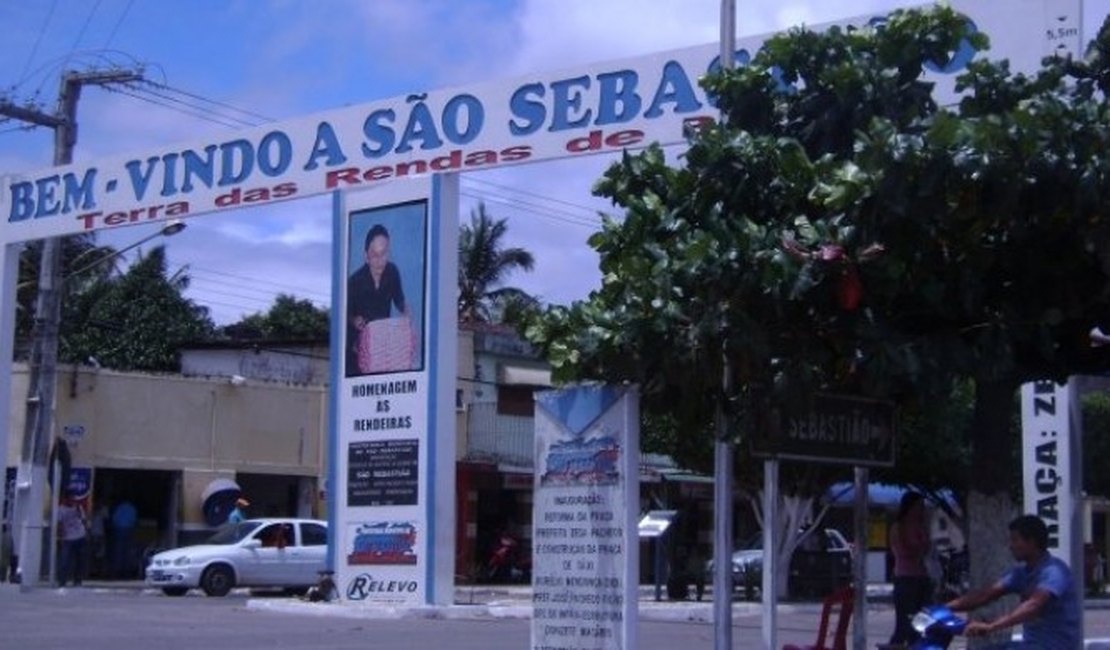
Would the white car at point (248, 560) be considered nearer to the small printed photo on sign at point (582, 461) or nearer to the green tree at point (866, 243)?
the small printed photo on sign at point (582, 461)

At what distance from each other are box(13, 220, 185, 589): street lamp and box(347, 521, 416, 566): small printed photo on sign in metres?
9.21

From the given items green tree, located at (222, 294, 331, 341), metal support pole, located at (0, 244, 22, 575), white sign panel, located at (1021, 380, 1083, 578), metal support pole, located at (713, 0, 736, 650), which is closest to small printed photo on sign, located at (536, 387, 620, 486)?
metal support pole, located at (713, 0, 736, 650)

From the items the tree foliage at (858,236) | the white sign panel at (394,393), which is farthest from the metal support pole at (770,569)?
the white sign panel at (394,393)

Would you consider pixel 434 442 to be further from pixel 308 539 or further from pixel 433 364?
pixel 308 539

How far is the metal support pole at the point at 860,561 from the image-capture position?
11180 millimetres

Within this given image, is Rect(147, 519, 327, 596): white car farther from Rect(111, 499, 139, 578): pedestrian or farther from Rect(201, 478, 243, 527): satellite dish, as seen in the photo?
Rect(201, 478, 243, 527): satellite dish

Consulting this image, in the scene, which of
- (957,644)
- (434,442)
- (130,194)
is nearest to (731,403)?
(957,644)

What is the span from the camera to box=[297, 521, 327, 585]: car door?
33.0 meters

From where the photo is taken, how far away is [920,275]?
936cm

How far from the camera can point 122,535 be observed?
38.6 m

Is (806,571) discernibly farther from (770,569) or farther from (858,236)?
(858,236)

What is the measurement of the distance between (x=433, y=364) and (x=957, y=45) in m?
14.6

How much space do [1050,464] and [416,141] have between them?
11239 millimetres

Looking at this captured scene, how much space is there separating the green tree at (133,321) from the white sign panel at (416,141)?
24.6 metres
